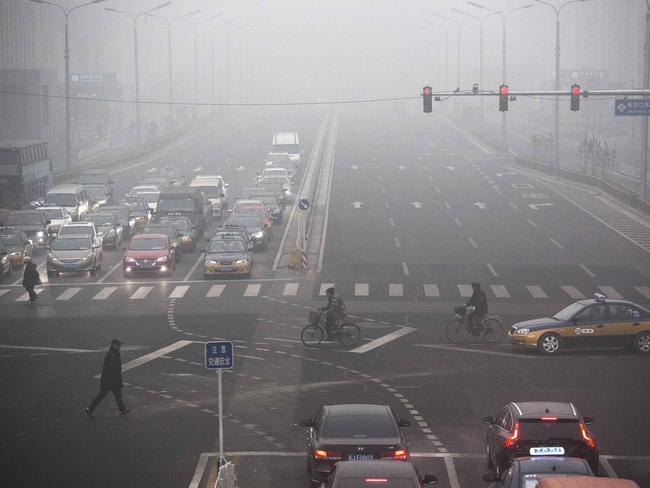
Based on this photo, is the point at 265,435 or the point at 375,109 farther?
the point at 375,109

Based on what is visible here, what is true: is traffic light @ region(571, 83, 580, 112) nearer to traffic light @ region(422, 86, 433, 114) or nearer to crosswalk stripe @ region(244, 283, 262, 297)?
traffic light @ region(422, 86, 433, 114)

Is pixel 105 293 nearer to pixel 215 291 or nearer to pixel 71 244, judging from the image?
pixel 215 291

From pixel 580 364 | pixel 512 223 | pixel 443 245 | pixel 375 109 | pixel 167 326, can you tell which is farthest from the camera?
pixel 375 109

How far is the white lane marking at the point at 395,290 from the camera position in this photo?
39594 millimetres

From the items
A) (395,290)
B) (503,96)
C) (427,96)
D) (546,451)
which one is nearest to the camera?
(546,451)

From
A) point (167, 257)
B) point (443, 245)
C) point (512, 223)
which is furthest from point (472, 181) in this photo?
point (167, 257)

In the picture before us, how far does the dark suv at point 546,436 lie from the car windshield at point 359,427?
1.57 metres

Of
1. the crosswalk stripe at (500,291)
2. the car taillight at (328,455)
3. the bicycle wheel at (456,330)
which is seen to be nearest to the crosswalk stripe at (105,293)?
the crosswalk stripe at (500,291)

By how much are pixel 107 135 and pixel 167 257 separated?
354ft

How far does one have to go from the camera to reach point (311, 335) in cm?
3073

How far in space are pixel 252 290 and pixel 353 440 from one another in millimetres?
23809

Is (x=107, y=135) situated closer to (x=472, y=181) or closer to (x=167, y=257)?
(x=472, y=181)

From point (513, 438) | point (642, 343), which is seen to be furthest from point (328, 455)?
point (642, 343)

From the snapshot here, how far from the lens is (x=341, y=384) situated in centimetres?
2556
